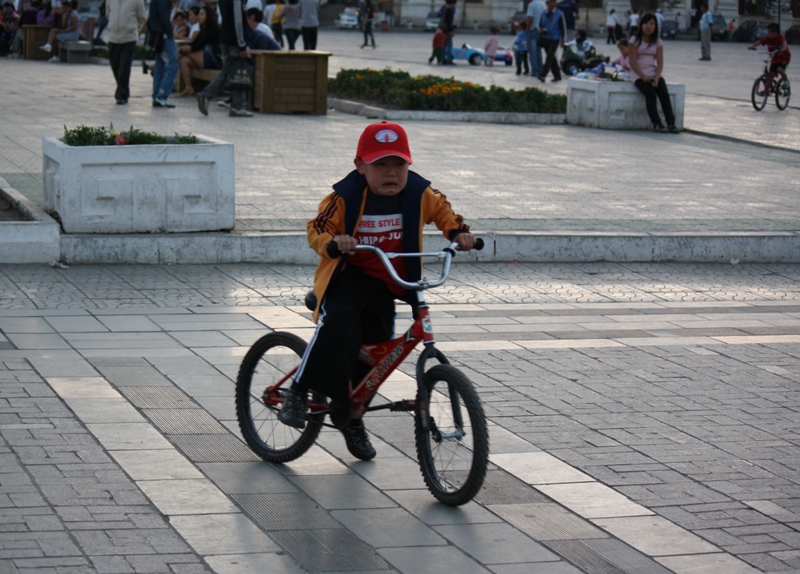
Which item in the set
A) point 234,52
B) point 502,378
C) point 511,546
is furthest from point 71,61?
point 511,546

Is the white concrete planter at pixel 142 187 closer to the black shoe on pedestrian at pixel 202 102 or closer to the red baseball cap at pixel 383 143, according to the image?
the red baseball cap at pixel 383 143

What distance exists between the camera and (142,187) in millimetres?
9031

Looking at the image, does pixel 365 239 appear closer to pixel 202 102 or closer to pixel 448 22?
pixel 202 102

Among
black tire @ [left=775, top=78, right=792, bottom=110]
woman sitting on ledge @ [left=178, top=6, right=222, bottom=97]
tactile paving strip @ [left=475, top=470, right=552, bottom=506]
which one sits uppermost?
woman sitting on ledge @ [left=178, top=6, right=222, bottom=97]

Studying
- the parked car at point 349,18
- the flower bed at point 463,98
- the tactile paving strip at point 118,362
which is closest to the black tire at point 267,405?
the tactile paving strip at point 118,362

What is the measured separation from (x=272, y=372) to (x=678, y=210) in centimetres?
676

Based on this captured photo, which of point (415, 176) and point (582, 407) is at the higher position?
point (415, 176)

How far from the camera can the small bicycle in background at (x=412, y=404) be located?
173 inches

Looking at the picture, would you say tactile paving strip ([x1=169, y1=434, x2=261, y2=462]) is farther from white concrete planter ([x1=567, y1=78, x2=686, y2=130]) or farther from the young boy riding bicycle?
white concrete planter ([x1=567, y1=78, x2=686, y2=130])

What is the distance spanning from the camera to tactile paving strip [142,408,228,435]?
5.33 metres

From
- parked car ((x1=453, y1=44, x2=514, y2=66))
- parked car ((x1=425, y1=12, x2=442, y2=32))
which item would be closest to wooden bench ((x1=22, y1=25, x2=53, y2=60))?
parked car ((x1=453, y1=44, x2=514, y2=66))

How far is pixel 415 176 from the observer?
15.4ft

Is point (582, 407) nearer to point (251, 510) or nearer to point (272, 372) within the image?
point (272, 372)

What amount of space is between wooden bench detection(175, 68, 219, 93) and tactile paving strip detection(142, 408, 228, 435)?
50.5 ft
